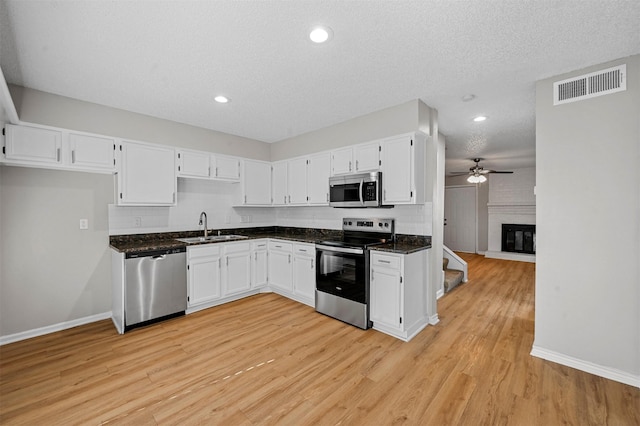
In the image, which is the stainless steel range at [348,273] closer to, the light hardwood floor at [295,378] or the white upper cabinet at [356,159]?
the light hardwood floor at [295,378]

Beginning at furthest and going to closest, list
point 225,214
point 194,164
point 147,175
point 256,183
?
1. point 256,183
2. point 225,214
3. point 194,164
4. point 147,175

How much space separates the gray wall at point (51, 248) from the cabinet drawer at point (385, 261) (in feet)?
11.0

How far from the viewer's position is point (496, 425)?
5.71 ft

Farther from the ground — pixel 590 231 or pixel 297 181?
pixel 297 181

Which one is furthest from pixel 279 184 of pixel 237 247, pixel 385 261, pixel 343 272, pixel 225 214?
pixel 385 261

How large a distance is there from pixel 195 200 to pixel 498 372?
4.33 metres

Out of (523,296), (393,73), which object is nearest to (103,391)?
(393,73)

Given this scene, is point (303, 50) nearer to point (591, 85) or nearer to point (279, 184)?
point (591, 85)

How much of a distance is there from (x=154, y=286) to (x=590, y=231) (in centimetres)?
453

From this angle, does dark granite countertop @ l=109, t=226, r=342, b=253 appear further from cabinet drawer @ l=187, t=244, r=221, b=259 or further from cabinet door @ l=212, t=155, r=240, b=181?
cabinet door @ l=212, t=155, r=240, b=181

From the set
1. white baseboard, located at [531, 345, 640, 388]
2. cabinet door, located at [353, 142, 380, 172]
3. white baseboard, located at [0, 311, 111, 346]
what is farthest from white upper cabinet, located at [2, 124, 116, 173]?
white baseboard, located at [531, 345, 640, 388]

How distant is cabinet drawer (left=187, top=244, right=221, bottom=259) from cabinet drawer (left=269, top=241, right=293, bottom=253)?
2.81 feet

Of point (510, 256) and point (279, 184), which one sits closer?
point (279, 184)

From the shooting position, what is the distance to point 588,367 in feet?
7.63
